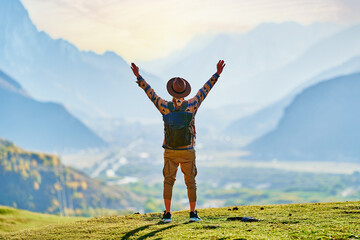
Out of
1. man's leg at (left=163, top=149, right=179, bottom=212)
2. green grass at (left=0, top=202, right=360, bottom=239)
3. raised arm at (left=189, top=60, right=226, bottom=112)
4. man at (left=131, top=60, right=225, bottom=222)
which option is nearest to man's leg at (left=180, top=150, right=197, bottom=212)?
man at (left=131, top=60, right=225, bottom=222)

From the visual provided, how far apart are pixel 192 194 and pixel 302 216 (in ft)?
10.9

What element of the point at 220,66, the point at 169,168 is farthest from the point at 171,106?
the point at 220,66

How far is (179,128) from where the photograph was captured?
12.3 meters

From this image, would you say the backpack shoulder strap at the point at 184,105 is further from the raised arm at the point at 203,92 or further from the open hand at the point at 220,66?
the open hand at the point at 220,66

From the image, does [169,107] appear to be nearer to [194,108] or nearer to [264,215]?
[194,108]

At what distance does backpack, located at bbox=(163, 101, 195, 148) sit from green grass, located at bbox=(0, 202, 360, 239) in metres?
2.17

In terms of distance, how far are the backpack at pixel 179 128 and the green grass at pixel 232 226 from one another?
217 centimetres

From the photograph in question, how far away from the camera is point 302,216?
13.5m

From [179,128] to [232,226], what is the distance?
282 cm

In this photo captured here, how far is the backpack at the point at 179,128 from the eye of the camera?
12.3m

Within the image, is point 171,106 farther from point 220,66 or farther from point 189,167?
point 220,66

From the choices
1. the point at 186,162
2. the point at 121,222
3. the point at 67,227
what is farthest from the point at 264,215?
the point at 67,227

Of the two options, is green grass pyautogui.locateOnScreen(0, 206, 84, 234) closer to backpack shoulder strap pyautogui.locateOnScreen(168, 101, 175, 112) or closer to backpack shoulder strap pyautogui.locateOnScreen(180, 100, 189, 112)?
backpack shoulder strap pyautogui.locateOnScreen(168, 101, 175, 112)

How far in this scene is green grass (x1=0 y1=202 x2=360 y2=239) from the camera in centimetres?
1115
